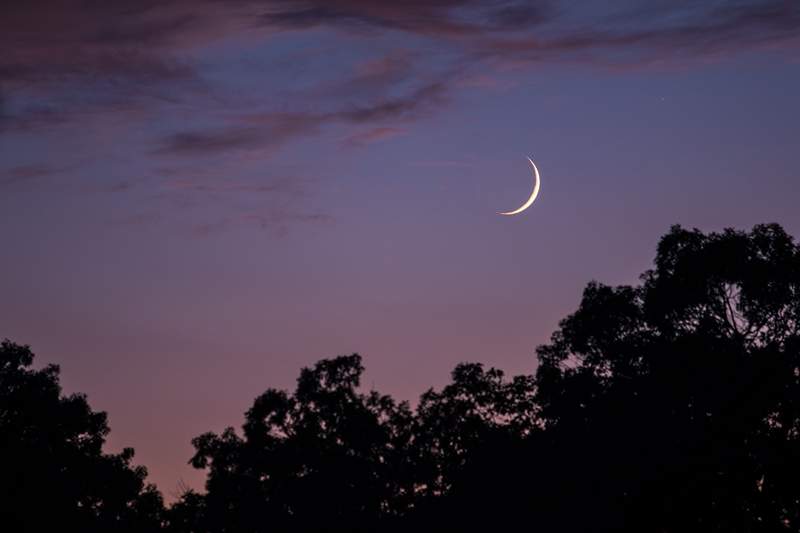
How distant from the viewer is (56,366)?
56.9 m

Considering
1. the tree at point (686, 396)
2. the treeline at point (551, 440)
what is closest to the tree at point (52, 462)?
the treeline at point (551, 440)

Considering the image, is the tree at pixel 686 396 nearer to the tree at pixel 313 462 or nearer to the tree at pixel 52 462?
the tree at pixel 313 462

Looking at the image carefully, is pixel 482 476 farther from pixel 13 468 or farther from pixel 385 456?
pixel 13 468

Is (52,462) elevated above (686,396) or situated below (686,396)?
above

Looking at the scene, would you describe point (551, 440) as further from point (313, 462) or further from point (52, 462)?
point (52, 462)

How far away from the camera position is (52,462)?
56500 millimetres

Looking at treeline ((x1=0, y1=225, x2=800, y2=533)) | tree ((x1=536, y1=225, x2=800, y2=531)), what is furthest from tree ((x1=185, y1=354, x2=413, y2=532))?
tree ((x1=536, y1=225, x2=800, y2=531))

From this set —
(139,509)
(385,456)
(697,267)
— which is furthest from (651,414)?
(139,509)

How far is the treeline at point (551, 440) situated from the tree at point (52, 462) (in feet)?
0.27

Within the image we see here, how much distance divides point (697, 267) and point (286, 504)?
2652 centimetres

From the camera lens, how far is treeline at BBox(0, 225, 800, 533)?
4281 centimetres

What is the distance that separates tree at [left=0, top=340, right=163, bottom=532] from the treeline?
82 mm

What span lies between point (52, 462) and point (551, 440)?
28.2 metres

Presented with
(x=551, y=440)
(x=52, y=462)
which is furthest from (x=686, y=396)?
(x=52, y=462)
